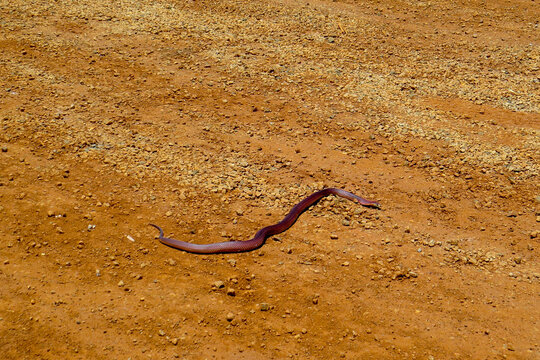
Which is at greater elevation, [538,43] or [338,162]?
[538,43]

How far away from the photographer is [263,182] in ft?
25.7

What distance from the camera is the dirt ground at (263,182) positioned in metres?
5.87

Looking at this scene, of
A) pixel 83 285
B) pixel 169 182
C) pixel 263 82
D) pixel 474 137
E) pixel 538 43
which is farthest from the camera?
pixel 538 43

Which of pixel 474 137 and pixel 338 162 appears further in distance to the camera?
pixel 474 137

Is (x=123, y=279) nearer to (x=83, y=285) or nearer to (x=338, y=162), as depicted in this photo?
(x=83, y=285)

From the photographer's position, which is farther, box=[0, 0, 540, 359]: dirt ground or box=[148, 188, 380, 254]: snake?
box=[148, 188, 380, 254]: snake

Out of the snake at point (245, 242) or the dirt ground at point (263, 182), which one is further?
the snake at point (245, 242)

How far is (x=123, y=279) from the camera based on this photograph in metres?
6.27

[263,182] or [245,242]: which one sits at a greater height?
[263,182]

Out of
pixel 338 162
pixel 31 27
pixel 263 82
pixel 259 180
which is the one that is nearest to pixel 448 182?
pixel 338 162

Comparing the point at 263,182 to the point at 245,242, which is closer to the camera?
the point at 245,242

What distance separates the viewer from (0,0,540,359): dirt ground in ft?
19.3

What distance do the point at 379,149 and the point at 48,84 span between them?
21.4 ft

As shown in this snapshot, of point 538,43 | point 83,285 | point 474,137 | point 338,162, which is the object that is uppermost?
point 538,43
